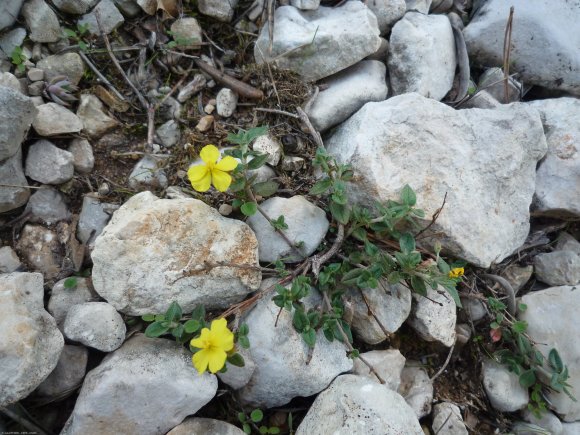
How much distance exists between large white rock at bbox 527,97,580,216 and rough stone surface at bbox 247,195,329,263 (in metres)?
1.55

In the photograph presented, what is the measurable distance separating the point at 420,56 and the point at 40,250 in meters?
2.59

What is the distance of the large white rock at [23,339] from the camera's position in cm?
210

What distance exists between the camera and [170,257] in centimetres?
247

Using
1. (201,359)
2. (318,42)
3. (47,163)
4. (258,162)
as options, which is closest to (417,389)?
(201,359)

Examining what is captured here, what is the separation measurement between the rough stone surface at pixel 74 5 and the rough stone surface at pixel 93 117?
1.74 ft

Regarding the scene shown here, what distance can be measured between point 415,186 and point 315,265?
0.76 metres

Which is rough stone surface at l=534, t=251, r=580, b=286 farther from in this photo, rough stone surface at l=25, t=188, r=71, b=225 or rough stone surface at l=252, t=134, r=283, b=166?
rough stone surface at l=25, t=188, r=71, b=225

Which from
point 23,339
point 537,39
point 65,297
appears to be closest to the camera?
point 23,339

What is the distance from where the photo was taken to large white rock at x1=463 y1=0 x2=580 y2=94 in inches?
132

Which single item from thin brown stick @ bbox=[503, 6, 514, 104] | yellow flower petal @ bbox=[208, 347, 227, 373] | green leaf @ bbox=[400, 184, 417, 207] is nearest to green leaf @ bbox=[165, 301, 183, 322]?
yellow flower petal @ bbox=[208, 347, 227, 373]

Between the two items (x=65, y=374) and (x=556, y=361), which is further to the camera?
(x=556, y=361)

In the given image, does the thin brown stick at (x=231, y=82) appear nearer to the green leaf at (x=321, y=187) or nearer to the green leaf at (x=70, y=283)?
the green leaf at (x=321, y=187)

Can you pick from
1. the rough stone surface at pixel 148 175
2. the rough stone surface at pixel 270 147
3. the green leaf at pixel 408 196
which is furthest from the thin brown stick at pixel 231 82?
the green leaf at pixel 408 196

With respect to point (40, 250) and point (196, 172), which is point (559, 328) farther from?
point (40, 250)
